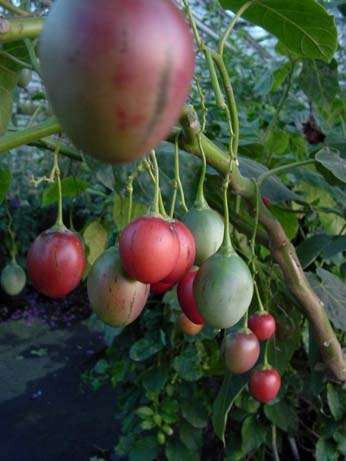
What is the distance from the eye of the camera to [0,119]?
57cm

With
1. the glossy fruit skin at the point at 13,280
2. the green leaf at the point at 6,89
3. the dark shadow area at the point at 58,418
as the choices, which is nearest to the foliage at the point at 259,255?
the green leaf at the point at 6,89

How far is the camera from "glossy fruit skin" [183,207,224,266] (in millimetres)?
518

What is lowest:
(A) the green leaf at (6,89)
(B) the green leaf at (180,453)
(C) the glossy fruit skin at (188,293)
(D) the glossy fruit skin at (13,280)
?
(D) the glossy fruit skin at (13,280)

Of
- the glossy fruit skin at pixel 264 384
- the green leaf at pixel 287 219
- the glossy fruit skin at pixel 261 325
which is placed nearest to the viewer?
the glossy fruit skin at pixel 261 325

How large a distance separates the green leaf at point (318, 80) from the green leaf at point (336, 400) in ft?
1.79

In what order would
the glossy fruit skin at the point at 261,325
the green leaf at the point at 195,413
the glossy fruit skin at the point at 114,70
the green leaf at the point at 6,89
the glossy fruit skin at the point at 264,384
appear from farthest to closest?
the green leaf at the point at 195,413 → the glossy fruit skin at the point at 264,384 → the glossy fruit skin at the point at 261,325 → the green leaf at the point at 6,89 → the glossy fruit skin at the point at 114,70

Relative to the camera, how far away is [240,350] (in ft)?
2.13

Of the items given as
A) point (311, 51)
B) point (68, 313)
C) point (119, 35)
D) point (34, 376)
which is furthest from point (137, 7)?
point (68, 313)

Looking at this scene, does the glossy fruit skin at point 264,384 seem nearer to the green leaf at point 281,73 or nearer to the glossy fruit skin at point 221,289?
the glossy fruit skin at point 221,289

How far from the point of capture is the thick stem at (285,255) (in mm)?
516

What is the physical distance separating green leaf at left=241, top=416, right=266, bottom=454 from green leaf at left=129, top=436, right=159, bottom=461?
9.5 inches

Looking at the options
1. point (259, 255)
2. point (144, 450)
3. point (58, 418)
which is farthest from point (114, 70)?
point (58, 418)

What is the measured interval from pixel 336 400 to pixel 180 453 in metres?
0.38

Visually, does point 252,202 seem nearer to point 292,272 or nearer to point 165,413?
point 292,272
